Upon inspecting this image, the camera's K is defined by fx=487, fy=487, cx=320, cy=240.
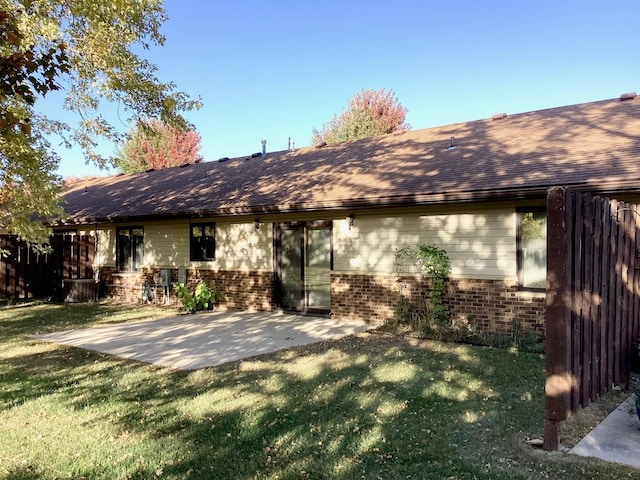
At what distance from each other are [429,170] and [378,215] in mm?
1385

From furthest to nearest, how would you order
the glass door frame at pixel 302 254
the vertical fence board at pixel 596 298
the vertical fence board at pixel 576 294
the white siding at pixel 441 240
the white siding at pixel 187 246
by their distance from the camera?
the white siding at pixel 187 246 < the glass door frame at pixel 302 254 < the white siding at pixel 441 240 < the vertical fence board at pixel 596 298 < the vertical fence board at pixel 576 294

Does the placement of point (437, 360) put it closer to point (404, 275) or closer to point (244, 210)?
point (404, 275)

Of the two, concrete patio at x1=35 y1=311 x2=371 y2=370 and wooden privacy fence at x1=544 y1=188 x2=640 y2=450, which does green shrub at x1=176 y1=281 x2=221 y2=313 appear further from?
wooden privacy fence at x1=544 y1=188 x2=640 y2=450

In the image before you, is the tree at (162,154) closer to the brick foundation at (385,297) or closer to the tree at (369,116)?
the tree at (369,116)

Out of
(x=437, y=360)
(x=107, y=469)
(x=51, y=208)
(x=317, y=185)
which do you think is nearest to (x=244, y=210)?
(x=317, y=185)

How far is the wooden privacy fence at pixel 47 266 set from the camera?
15844 mm

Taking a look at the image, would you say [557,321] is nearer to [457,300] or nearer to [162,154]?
[457,300]

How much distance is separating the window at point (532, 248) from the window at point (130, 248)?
437 inches

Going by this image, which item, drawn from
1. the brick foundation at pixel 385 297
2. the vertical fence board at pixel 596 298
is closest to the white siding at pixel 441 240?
the brick foundation at pixel 385 297

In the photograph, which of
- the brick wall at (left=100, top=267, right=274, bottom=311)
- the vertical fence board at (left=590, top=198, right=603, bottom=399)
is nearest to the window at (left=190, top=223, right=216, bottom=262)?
the brick wall at (left=100, top=267, right=274, bottom=311)

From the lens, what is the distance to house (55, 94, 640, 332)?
8172mm

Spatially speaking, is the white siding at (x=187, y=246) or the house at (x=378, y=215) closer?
the house at (x=378, y=215)

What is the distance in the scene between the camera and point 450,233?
9062mm

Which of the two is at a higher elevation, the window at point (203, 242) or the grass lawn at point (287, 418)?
the window at point (203, 242)
